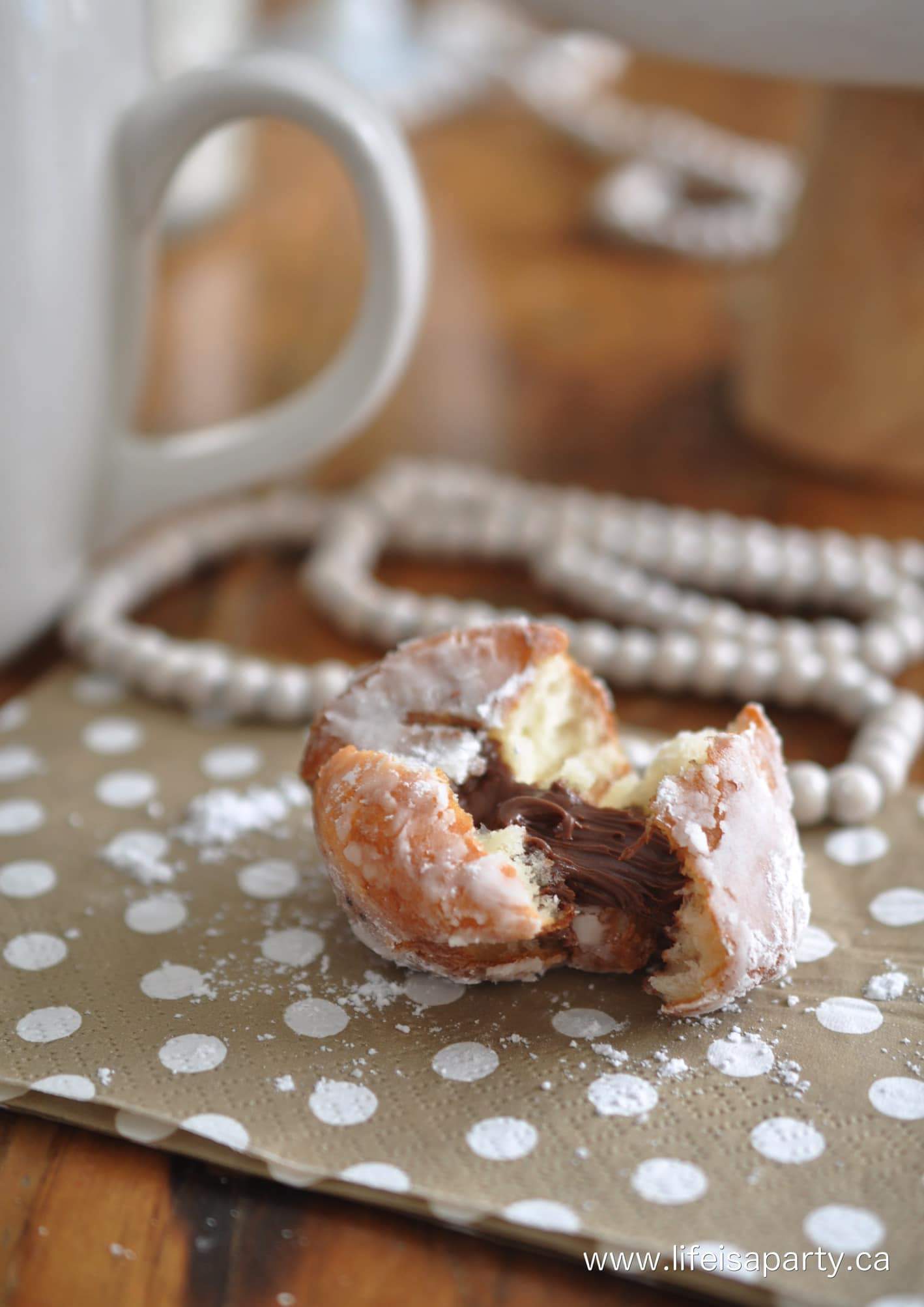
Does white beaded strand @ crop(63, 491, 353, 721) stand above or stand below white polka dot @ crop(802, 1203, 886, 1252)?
above

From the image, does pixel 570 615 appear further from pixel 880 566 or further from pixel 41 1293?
pixel 41 1293

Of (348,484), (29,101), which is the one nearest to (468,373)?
(348,484)

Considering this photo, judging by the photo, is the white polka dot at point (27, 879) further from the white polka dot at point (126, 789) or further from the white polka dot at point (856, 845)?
the white polka dot at point (856, 845)

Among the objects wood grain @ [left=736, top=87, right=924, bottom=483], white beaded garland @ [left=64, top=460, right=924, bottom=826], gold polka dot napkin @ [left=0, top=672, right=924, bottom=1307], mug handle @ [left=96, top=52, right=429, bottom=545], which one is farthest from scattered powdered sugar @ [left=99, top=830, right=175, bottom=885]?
wood grain @ [left=736, top=87, right=924, bottom=483]

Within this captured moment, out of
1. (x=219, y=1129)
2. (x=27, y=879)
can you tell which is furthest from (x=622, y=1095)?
(x=27, y=879)

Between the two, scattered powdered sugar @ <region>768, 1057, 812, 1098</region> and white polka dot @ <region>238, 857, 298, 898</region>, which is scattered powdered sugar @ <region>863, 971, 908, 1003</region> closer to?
scattered powdered sugar @ <region>768, 1057, 812, 1098</region>

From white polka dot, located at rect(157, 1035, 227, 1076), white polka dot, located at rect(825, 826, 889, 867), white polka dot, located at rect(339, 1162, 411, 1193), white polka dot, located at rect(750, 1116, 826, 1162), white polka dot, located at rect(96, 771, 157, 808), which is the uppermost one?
white polka dot, located at rect(825, 826, 889, 867)

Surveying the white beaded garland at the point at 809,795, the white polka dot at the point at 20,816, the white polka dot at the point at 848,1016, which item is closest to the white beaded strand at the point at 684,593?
the white beaded garland at the point at 809,795
